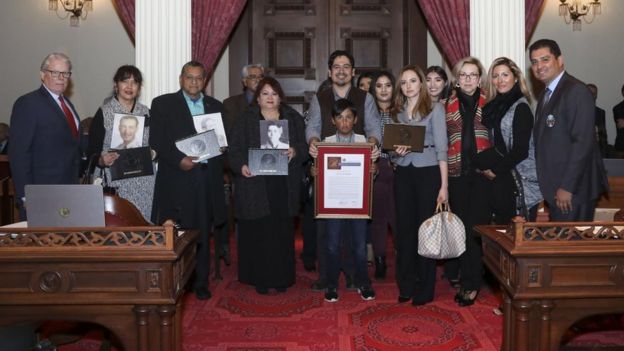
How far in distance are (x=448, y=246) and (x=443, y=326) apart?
0.54 metres

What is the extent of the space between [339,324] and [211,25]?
3398mm

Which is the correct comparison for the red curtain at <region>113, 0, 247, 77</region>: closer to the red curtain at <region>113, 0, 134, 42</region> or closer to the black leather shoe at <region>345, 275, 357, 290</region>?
the red curtain at <region>113, 0, 134, 42</region>

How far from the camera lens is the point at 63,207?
303 centimetres

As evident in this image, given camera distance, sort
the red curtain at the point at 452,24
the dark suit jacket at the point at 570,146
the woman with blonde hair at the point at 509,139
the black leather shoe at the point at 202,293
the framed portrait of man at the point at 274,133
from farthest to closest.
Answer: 1. the red curtain at the point at 452,24
2. the black leather shoe at the point at 202,293
3. the framed portrait of man at the point at 274,133
4. the woman with blonde hair at the point at 509,139
5. the dark suit jacket at the point at 570,146

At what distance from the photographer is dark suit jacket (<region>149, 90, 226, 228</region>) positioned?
480 cm

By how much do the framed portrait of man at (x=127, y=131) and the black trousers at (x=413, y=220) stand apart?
1.92 meters

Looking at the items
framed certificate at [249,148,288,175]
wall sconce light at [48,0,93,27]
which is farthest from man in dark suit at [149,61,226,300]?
wall sconce light at [48,0,93,27]

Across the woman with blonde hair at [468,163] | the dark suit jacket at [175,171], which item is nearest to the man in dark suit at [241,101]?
the dark suit jacket at [175,171]

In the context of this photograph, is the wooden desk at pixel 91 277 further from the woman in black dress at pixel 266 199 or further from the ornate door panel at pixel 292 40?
the ornate door panel at pixel 292 40

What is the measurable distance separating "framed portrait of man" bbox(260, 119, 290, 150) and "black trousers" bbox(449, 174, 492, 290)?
1.29 metres

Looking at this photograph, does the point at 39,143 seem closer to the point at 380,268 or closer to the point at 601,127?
the point at 380,268

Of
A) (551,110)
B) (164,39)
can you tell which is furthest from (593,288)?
(164,39)

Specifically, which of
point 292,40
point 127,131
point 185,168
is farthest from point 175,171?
point 292,40

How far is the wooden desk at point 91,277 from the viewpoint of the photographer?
9.40 feet
